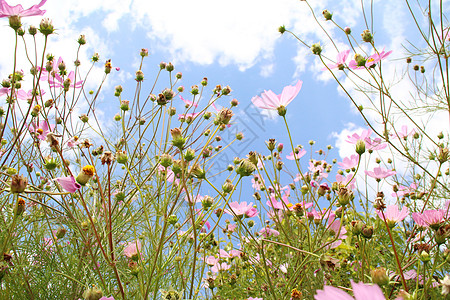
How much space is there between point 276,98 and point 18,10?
0.60 metres

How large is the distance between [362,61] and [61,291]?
114cm

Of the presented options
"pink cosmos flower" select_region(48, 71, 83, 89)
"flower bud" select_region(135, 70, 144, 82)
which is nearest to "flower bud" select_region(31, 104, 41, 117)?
"pink cosmos flower" select_region(48, 71, 83, 89)

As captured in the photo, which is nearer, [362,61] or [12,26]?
[12,26]

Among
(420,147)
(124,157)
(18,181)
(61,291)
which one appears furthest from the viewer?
(420,147)

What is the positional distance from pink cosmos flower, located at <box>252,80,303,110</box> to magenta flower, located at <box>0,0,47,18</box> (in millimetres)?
496

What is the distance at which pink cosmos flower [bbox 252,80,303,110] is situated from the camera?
2.33ft

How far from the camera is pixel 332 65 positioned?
3.47ft

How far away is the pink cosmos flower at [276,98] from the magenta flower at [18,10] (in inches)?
19.5

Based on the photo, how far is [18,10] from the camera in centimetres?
71

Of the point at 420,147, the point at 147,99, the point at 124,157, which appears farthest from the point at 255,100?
the point at 420,147

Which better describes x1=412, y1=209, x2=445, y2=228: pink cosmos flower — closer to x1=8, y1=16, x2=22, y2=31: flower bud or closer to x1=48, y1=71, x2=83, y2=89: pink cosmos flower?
x1=8, y1=16, x2=22, y2=31: flower bud

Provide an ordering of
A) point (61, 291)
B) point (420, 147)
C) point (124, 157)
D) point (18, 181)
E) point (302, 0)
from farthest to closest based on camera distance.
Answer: point (420, 147), point (302, 0), point (61, 291), point (124, 157), point (18, 181)

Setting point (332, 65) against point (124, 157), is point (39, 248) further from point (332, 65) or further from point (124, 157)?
point (332, 65)

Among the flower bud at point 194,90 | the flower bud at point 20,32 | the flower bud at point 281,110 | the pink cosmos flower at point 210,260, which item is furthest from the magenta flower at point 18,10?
the pink cosmos flower at point 210,260
